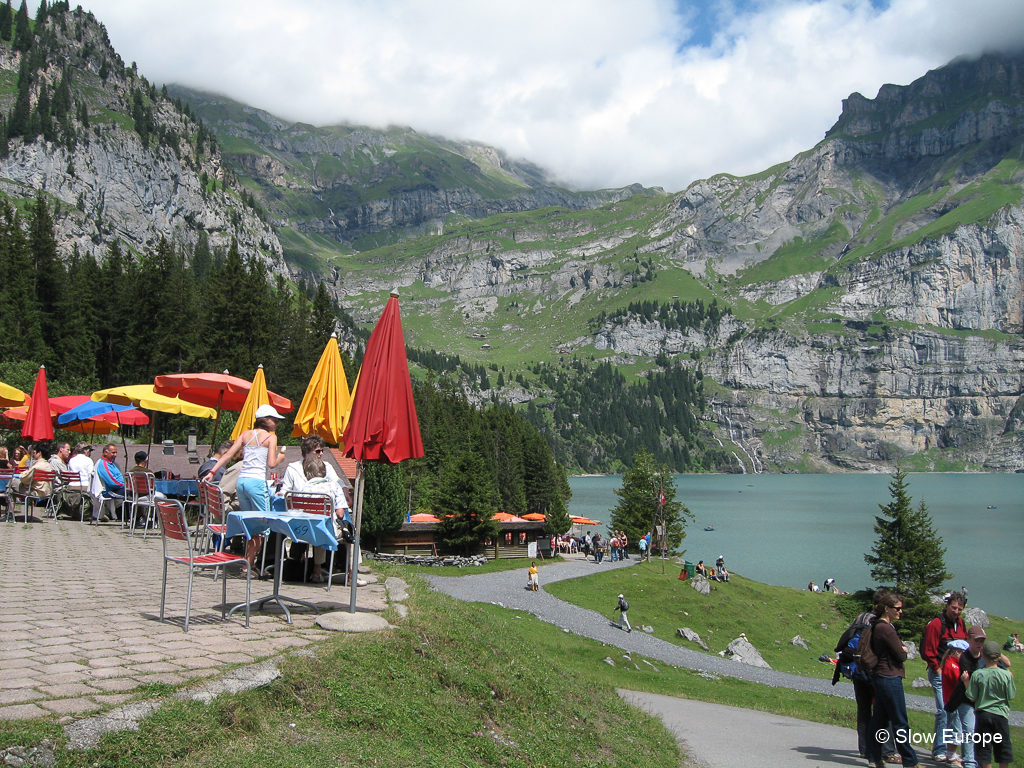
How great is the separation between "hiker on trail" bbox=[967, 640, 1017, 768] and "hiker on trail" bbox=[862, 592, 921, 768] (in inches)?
40.7

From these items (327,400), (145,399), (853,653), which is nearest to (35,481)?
(145,399)

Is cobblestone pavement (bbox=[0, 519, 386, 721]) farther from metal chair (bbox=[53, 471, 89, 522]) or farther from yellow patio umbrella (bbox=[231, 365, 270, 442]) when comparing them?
metal chair (bbox=[53, 471, 89, 522])

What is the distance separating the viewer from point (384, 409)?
8289 millimetres

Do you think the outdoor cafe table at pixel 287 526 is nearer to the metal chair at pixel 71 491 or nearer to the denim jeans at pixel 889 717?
the denim jeans at pixel 889 717

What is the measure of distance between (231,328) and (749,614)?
Answer: 41074 mm

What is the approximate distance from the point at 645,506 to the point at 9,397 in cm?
4318

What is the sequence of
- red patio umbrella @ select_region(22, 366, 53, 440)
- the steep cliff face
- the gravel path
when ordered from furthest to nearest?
the steep cliff face, the gravel path, red patio umbrella @ select_region(22, 366, 53, 440)

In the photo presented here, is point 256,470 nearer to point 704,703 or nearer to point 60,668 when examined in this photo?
point 60,668

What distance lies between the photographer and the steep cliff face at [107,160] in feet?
443

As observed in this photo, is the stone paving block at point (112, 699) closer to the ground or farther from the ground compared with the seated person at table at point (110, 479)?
closer to the ground

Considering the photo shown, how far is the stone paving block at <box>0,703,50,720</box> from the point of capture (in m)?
4.16

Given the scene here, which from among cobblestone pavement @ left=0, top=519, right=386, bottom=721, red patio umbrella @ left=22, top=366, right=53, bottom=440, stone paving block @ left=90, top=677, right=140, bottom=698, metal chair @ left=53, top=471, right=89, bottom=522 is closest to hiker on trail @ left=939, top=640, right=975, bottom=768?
cobblestone pavement @ left=0, top=519, right=386, bottom=721

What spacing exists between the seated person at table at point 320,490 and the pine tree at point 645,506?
143 feet

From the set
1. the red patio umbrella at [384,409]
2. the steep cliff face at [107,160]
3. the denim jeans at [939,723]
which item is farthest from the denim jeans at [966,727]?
the steep cliff face at [107,160]
